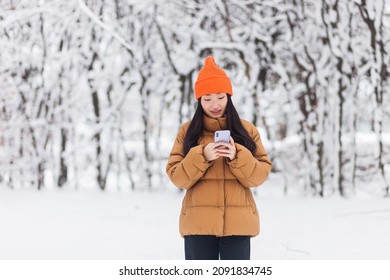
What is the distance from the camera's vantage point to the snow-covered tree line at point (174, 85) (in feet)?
22.3

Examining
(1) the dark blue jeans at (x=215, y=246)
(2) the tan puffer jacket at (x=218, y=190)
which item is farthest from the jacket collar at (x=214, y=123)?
(1) the dark blue jeans at (x=215, y=246)

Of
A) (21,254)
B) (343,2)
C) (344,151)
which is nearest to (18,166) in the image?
(21,254)

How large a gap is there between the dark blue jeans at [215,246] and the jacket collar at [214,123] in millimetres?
532

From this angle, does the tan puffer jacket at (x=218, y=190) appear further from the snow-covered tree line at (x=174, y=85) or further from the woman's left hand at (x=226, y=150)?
the snow-covered tree line at (x=174, y=85)

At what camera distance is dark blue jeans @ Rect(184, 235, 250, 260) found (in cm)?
211

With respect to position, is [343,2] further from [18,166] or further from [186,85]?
[18,166]

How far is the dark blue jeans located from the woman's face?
604 millimetres

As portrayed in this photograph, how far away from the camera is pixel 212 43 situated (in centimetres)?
709

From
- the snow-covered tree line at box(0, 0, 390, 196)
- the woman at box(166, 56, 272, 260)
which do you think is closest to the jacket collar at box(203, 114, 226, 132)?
the woman at box(166, 56, 272, 260)

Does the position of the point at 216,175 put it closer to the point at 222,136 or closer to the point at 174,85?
the point at 222,136

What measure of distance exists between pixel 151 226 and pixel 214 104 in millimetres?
3548

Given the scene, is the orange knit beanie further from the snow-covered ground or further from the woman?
the snow-covered ground

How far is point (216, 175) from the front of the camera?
2105 millimetres

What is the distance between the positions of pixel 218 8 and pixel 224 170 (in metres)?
5.46
